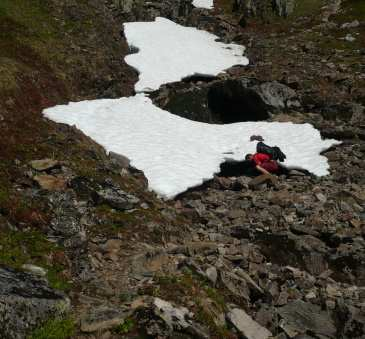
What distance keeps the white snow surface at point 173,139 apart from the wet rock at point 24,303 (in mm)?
9536

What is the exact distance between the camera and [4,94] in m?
21.9

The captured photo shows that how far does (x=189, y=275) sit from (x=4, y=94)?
14.6 m

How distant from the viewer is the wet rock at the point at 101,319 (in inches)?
359

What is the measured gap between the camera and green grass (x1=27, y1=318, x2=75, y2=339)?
8.55m

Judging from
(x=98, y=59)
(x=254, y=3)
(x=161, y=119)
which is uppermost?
(x=254, y=3)

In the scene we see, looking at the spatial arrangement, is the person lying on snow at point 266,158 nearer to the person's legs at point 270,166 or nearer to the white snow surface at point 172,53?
the person's legs at point 270,166

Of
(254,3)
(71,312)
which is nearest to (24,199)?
(71,312)

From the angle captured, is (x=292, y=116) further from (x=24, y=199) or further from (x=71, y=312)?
(x=71, y=312)

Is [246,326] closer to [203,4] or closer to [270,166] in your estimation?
[270,166]

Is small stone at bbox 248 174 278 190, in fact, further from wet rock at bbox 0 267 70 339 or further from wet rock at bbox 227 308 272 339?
wet rock at bbox 0 267 70 339

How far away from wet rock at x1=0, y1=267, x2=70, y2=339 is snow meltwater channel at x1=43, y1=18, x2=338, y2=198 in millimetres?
9526

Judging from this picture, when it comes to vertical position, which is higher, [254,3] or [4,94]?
[254,3]

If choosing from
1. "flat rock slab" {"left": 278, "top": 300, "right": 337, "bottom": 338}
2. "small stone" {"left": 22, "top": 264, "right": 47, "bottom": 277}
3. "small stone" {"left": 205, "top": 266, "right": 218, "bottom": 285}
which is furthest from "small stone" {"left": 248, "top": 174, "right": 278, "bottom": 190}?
"small stone" {"left": 22, "top": 264, "right": 47, "bottom": 277}

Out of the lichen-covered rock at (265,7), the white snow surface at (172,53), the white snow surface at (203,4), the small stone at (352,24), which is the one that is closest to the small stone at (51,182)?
the white snow surface at (172,53)
